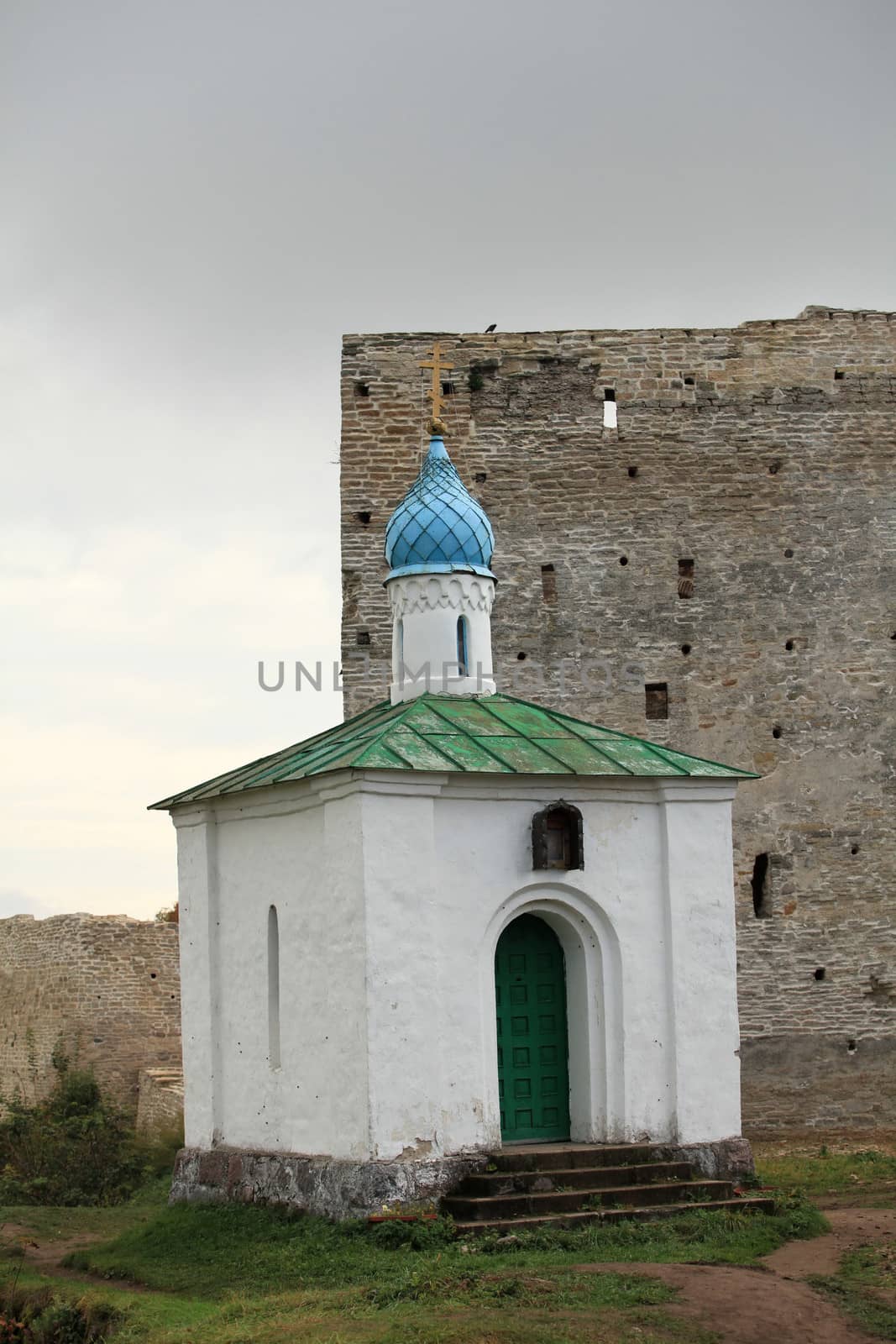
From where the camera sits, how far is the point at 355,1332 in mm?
8742

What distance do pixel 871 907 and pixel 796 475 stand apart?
5094 millimetres

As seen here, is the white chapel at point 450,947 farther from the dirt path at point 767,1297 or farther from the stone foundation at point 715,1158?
the dirt path at point 767,1297

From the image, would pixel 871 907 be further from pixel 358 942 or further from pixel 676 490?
pixel 358 942

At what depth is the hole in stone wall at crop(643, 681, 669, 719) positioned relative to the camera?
19688 millimetres

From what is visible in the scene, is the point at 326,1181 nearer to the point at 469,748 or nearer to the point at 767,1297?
the point at 469,748

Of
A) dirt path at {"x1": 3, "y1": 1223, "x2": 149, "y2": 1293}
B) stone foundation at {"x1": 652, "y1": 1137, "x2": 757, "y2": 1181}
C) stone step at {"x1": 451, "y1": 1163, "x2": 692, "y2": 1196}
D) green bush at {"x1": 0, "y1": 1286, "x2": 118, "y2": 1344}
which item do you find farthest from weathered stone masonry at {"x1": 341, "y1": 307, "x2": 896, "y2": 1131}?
green bush at {"x1": 0, "y1": 1286, "x2": 118, "y2": 1344}

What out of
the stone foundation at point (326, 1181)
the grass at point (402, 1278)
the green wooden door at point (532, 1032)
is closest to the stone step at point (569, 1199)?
Answer: the stone foundation at point (326, 1181)

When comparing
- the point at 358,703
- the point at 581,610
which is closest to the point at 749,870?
the point at 581,610

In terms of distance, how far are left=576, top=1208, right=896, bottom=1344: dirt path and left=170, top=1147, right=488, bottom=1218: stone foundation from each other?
154 cm

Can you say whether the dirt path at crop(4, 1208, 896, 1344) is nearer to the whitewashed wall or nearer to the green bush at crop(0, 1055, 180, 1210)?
the whitewashed wall

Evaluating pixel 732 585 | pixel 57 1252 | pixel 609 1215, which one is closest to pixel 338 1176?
pixel 609 1215

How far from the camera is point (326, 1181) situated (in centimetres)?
1162

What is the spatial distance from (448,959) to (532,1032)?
1.17 meters

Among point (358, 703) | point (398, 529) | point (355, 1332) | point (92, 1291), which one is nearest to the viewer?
point (355, 1332)
